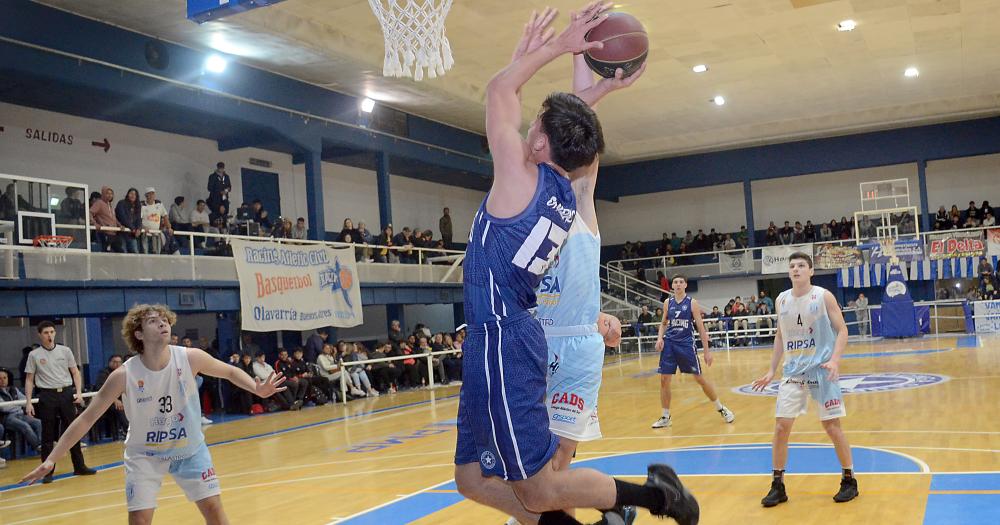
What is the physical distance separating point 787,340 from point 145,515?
4.46m

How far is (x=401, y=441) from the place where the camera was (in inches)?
439

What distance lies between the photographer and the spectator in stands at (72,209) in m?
13.6

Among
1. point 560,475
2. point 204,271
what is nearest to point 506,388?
point 560,475

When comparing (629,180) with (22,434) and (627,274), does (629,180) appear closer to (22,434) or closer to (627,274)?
(627,274)

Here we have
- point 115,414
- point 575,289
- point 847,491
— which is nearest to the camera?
point 575,289

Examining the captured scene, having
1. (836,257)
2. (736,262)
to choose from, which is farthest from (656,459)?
(736,262)

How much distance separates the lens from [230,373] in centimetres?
495

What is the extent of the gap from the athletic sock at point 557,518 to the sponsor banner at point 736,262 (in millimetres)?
28110

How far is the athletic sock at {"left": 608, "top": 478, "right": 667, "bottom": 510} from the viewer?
359 cm

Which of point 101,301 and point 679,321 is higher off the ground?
point 101,301

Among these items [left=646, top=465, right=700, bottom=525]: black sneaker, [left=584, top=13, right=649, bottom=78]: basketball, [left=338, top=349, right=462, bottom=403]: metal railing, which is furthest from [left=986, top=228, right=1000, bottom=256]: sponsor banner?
[left=646, top=465, right=700, bottom=525]: black sneaker

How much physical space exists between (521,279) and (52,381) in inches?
365

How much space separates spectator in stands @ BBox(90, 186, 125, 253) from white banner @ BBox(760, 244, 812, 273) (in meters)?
21.0

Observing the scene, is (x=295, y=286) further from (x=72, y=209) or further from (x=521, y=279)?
(x=521, y=279)
